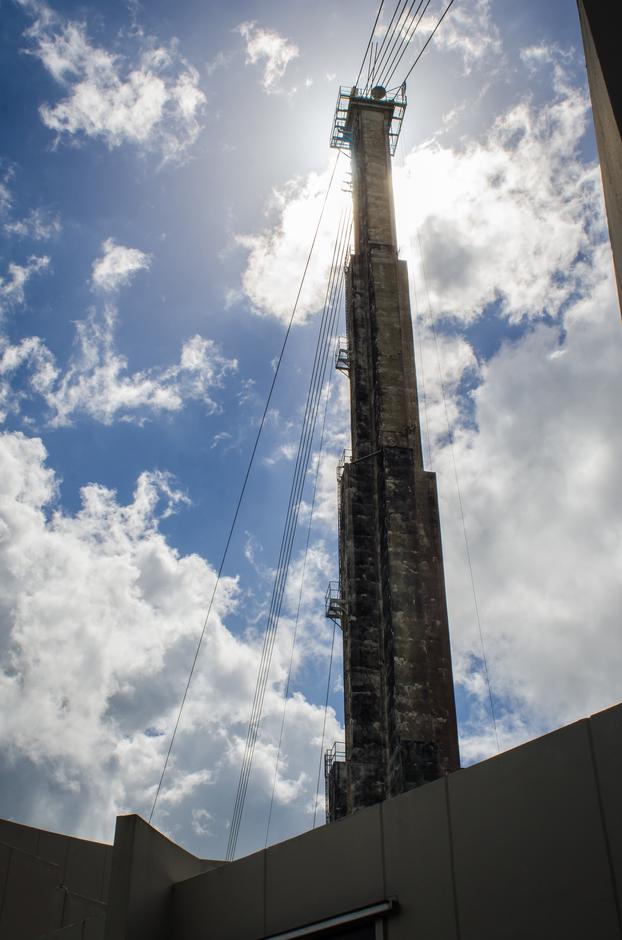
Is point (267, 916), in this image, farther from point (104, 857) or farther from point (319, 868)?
point (104, 857)

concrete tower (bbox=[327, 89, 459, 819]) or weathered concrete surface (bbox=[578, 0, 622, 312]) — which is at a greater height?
concrete tower (bbox=[327, 89, 459, 819])

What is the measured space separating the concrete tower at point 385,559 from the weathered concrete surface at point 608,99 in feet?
57.7

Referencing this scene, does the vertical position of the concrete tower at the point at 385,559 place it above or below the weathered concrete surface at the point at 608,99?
above

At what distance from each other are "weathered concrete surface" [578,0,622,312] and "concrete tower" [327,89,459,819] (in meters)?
17.6

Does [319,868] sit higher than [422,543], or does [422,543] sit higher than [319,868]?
[422,543]

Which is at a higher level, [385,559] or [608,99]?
[385,559]

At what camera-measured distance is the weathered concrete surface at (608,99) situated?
17.1ft

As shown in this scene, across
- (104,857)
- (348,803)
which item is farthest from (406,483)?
(104,857)

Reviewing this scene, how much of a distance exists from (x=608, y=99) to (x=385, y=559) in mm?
19819

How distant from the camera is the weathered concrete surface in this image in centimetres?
521

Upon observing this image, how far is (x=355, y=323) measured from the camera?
29.4 meters

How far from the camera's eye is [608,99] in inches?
210

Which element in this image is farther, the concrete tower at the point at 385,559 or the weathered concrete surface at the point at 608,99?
the concrete tower at the point at 385,559

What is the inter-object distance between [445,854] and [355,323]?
2319 centimetres
